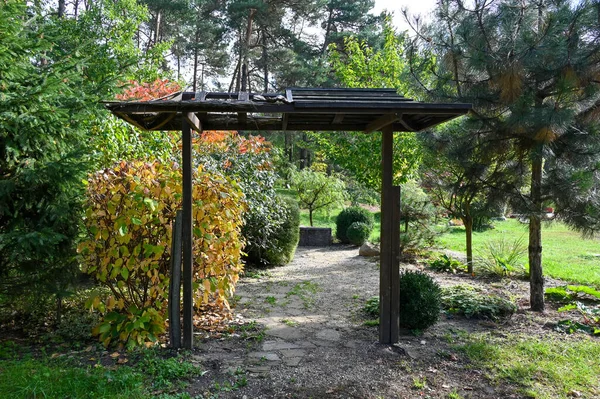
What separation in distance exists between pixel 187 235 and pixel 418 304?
231 cm

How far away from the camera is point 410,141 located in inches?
367

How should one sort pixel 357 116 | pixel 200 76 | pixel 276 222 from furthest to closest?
pixel 200 76 < pixel 276 222 < pixel 357 116

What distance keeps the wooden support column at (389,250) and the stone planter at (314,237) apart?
717 centimetres

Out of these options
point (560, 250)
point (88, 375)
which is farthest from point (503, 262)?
point (88, 375)

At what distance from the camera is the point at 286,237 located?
7.97 meters

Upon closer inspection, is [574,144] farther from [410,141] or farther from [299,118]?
[410,141]

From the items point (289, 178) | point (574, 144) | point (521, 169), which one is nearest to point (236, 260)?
point (521, 169)

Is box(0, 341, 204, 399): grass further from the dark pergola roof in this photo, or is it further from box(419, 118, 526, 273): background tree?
box(419, 118, 526, 273): background tree

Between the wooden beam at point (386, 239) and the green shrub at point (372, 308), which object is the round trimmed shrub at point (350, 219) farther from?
the wooden beam at point (386, 239)

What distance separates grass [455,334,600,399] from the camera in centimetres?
328

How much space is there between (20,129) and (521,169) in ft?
17.7

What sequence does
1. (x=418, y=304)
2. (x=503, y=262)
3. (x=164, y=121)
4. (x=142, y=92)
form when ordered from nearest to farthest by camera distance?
(x=164, y=121) → (x=418, y=304) → (x=142, y=92) → (x=503, y=262)

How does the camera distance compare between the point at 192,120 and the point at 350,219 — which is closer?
the point at 192,120

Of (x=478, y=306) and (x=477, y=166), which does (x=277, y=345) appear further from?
(x=477, y=166)
